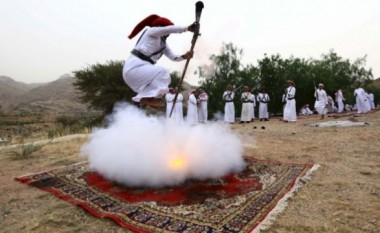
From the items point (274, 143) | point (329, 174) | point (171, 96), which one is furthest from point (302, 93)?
point (329, 174)

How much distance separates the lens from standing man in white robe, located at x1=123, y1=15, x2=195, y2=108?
481 centimetres

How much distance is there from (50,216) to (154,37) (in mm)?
2692

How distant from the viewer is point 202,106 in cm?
1858

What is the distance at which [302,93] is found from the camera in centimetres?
2519

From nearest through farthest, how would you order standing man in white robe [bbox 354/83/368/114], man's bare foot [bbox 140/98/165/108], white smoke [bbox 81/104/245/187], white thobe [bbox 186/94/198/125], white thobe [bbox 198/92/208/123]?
white smoke [bbox 81/104/245/187] < man's bare foot [bbox 140/98/165/108] < white thobe [bbox 186/94/198/125] < white thobe [bbox 198/92/208/123] < standing man in white robe [bbox 354/83/368/114]

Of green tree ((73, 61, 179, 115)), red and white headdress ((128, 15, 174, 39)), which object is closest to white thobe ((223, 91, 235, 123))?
green tree ((73, 61, 179, 115))

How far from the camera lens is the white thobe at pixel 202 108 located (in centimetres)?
1836

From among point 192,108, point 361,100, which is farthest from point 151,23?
point 361,100

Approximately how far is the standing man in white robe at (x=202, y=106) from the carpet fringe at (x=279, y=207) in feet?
45.5

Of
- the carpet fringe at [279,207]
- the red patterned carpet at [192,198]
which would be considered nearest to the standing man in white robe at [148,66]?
the red patterned carpet at [192,198]

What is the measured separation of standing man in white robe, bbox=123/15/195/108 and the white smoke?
396 millimetres

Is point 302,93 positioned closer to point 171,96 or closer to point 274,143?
point 171,96

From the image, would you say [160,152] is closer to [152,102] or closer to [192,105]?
[152,102]

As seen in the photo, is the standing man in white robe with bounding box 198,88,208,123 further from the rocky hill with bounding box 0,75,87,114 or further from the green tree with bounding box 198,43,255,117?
the rocky hill with bounding box 0,75,87,114
